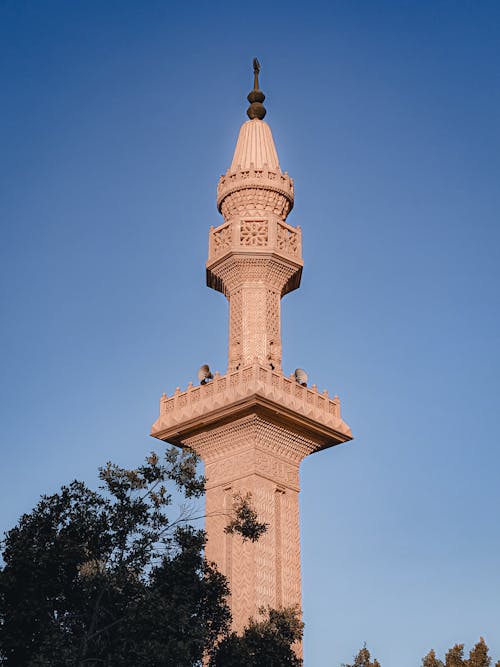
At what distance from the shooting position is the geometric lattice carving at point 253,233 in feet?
117

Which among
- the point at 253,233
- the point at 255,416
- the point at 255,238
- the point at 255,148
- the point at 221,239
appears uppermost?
the point at 255,148

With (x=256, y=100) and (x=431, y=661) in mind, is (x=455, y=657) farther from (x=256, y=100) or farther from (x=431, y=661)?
(x=256, y=100)

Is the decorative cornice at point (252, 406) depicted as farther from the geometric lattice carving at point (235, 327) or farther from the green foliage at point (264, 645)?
the green foliage at point (264, 645)

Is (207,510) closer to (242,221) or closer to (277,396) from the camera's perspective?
(277,396)

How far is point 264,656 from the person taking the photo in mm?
22266

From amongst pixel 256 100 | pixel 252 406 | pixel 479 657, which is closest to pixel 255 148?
pixel 256 100

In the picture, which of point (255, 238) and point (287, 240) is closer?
point (255, 238)

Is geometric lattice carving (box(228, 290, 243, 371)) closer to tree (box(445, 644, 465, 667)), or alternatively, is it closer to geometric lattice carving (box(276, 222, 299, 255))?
geometric lattice carving (box(276, 222, 299, 255))

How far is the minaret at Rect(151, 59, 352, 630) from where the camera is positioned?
30.7 m

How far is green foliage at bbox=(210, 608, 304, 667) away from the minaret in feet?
20.1

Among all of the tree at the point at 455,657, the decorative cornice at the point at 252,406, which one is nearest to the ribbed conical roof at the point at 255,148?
the decorative cornice at the point at 252,406

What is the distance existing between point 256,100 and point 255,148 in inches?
107

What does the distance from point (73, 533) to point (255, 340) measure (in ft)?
46.0

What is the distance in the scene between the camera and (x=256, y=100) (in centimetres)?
4028
